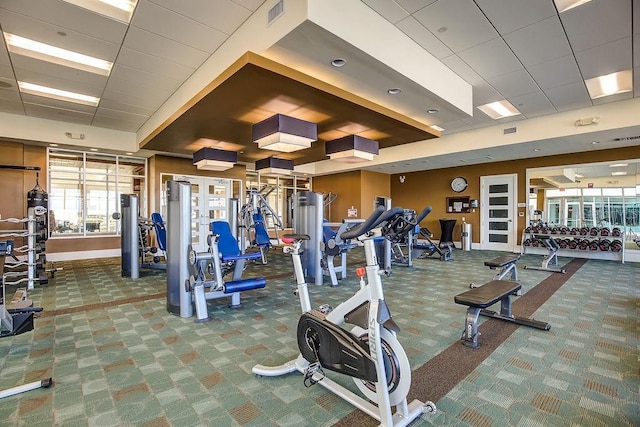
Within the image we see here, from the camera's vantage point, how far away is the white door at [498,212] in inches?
388

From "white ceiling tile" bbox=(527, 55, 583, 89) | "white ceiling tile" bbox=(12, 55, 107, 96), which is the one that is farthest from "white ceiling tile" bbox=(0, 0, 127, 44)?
"white ceiling tile" bbox=(527, 55, 583, 89)

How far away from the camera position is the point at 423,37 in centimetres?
414

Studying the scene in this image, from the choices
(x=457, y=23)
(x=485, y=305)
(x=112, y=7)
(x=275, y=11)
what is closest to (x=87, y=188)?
(x=112, y=7)

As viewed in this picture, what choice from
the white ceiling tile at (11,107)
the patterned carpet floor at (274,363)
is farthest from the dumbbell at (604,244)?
the white ceiling tile at (11,107)

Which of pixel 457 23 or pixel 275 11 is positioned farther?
pixel 457 23

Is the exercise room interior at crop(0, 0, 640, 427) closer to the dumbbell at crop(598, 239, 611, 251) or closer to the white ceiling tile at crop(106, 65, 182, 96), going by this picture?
the white ceiling tile at crop(106, 65, 182, 96)

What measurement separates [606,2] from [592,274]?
4.98 metres

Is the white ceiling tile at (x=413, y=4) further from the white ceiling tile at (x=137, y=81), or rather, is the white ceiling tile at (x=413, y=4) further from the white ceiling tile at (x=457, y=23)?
the white ceiling tile at (x=137, y=81)

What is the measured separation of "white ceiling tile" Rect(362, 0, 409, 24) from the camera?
3459mm

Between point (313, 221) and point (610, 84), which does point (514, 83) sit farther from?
point (313, 221)

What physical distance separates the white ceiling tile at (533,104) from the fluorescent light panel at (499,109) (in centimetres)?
14

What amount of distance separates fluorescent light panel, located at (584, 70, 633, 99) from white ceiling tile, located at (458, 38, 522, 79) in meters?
1.77

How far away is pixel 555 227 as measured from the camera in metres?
8.86

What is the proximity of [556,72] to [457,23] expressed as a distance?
2547 millimetres
